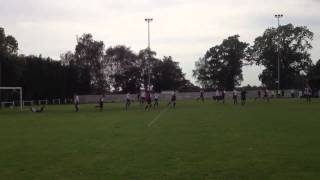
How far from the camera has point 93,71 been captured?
488ft

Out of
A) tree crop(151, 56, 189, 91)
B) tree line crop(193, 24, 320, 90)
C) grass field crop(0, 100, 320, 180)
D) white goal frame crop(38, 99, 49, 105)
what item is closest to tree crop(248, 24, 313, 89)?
tree line crop(193, 24, 320, 90)

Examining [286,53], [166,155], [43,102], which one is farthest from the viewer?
[286,53]

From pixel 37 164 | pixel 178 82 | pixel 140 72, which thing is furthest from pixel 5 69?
pixel 37 164

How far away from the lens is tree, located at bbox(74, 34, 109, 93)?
481 ft

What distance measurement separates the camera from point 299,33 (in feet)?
460

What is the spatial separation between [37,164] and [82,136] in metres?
9.00

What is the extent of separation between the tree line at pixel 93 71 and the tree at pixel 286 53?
27.4m

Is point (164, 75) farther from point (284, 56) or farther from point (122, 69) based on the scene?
point (284, 56)

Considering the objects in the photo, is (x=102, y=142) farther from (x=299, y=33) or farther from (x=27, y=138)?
(x=299, y=33)

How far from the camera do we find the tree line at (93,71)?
4168 inches

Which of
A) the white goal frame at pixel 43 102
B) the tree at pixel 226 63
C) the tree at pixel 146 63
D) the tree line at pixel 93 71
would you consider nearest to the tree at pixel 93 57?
the tree line at pixel 93 71

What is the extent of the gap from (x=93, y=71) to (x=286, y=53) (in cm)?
4669

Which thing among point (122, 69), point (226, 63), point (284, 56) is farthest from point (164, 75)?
point (284, 56)

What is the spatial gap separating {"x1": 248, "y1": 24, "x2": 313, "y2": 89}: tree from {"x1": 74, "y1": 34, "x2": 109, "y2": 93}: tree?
128ft
